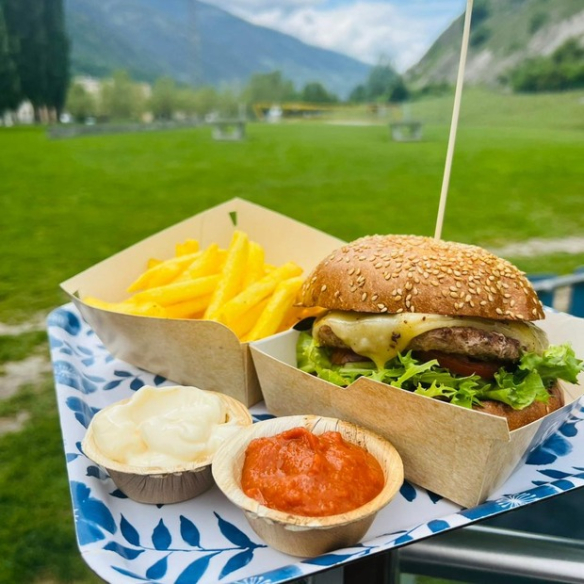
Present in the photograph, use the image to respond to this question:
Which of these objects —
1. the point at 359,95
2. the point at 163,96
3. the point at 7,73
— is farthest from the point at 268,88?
the point at 7,73

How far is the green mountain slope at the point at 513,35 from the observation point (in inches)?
436

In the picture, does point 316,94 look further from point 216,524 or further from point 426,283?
point 216,524

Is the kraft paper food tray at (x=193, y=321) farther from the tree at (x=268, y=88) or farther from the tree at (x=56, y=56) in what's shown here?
the tree at (x=268, y=88)

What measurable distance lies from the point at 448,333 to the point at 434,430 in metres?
0.33

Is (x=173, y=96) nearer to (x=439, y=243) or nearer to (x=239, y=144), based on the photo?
(x=239, y=144)

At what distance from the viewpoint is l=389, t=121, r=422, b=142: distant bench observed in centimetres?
1281

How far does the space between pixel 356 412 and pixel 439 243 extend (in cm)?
61

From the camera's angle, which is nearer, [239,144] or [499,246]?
[499,246]

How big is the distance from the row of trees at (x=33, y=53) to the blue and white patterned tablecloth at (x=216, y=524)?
9617 mm

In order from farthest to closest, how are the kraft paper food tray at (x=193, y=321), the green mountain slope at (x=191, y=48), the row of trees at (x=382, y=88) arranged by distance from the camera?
the row of trees at (x=382, y=88), the green mountain slope at (x=191, y=48), the kraft paper food tray at (x=193, y=321)

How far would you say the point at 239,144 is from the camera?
13789mm

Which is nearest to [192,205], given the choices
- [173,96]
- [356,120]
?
[173,96]

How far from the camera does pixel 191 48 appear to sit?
41.7ft

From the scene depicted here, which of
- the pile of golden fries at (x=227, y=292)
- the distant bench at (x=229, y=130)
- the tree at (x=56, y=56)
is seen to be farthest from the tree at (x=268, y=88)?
the pile of golden fries at (x=227, y=292)
